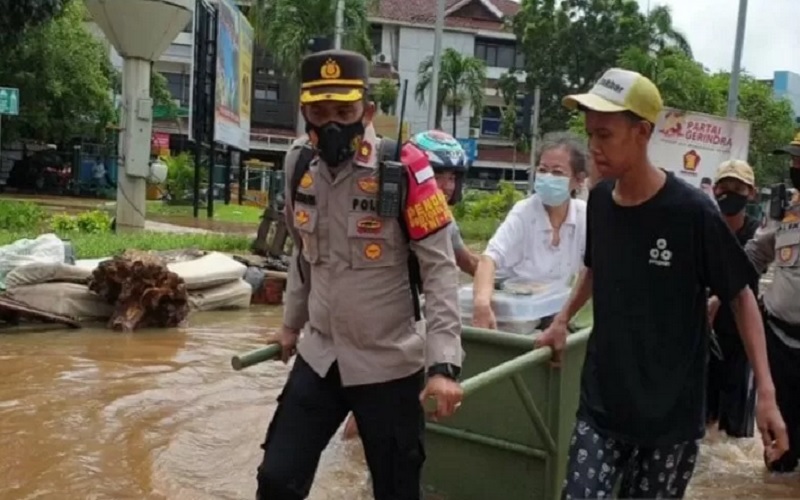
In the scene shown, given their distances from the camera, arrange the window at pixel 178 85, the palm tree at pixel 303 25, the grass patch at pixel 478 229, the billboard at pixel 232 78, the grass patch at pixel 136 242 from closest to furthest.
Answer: the grass patch at pixel 136 242 < the billboard at pixel 232 78 < the grass patch at pixel 478 229 < the palm tree at pixel 303 25 < the window at pixel 178 85

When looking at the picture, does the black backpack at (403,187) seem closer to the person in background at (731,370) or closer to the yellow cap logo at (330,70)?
the yellow cap logo at (330,70)

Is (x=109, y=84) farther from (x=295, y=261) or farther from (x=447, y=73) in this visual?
(x=295, y=261)

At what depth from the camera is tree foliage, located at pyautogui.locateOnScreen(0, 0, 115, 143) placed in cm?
2975

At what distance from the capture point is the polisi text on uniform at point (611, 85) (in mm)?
2760

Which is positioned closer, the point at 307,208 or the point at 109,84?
the point at 307,208

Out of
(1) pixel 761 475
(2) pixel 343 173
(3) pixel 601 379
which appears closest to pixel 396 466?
(3) pixel 601 379

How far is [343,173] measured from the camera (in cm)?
289

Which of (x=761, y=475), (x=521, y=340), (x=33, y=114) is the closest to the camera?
(x=521, y=340)

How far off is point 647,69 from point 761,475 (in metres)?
34.5

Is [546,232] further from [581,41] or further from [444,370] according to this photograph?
[581,41]

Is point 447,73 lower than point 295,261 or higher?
higher

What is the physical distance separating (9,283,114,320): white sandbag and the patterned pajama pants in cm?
654

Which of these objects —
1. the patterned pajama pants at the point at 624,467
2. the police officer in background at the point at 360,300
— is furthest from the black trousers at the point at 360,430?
the patterned pajama pants at the point at 624,467

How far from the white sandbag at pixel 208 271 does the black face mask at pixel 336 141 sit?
6.93m
